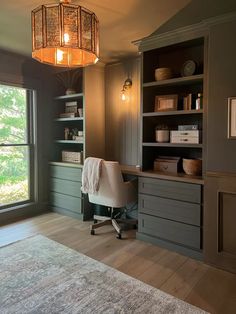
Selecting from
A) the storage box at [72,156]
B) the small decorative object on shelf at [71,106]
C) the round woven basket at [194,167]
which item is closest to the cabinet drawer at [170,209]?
the round woven basket at [194,167]

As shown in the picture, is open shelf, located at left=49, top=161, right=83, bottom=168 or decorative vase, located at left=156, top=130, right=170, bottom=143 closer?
decorative vase, located at left=156, top=130, right=170, bottom=143

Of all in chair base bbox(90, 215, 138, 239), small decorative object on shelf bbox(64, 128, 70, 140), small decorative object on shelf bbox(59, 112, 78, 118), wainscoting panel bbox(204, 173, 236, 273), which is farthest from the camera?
small decorative object on shelf bbox(64, 128, 70, 140)

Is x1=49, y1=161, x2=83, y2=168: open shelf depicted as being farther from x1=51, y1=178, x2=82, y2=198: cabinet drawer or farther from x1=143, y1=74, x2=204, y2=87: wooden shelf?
x1=143, y1=74, x2=204, y2=87: wooden shelf

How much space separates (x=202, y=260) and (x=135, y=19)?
256cm

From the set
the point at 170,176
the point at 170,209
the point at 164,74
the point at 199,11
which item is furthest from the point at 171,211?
the point at 199,11

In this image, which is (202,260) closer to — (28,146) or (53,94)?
(28,146)

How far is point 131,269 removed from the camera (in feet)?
7.55

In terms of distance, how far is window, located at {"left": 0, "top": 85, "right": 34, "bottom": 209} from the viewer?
3.59m

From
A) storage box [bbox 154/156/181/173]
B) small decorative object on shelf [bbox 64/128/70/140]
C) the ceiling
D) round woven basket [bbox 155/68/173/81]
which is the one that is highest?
the ceiling

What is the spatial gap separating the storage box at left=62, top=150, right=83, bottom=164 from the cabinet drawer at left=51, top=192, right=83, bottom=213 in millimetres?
549

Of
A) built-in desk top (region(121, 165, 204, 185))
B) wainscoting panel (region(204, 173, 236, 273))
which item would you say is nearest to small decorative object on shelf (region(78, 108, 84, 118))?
built-in desk top (region(121, 165, 204, 185))

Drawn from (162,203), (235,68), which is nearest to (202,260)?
(162,203)

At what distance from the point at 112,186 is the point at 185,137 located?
1.00m

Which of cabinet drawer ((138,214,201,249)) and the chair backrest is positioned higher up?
the chair backrest
